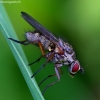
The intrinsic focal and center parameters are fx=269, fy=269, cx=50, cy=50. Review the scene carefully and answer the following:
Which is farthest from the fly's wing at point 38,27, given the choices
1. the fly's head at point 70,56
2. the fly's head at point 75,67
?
the fly's head at point 75,67

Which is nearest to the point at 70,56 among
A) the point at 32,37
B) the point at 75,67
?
the point at 75,67

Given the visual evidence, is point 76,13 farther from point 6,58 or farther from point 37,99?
point 37,99

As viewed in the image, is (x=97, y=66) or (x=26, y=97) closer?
(x=26, y=97)

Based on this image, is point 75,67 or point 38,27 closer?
point 38,27

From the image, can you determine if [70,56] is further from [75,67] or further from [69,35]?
[69,35]

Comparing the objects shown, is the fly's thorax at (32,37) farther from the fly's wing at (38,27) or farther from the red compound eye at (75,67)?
the red compound eye at (75,67)

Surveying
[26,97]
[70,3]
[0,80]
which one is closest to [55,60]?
[70,3]

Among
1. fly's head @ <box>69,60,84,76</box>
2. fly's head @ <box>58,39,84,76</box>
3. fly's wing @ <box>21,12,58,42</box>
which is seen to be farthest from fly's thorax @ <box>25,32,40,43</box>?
fly's head @ <box>69,60,84,76</box>

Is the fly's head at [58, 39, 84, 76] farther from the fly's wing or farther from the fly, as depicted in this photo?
the fly's wing
